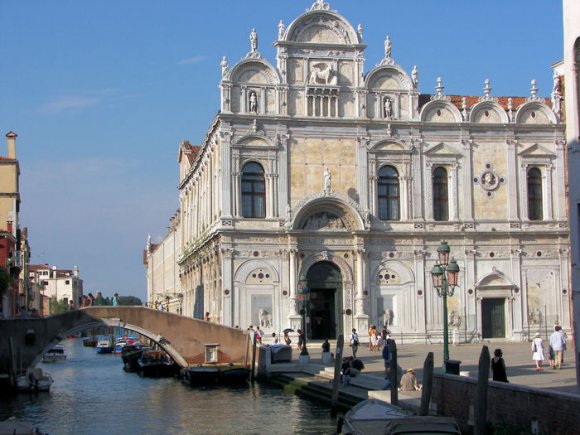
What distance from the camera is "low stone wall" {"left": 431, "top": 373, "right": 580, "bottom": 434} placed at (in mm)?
15656

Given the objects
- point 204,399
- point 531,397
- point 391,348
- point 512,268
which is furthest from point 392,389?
point 512,268

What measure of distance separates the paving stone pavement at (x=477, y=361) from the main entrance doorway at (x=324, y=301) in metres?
1.00

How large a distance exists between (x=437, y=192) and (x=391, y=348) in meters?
22.0

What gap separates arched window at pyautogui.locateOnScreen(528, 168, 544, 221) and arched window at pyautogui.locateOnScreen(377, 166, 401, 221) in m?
6.20

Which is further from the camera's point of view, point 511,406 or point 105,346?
point 105,346

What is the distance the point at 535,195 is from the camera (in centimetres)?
4566

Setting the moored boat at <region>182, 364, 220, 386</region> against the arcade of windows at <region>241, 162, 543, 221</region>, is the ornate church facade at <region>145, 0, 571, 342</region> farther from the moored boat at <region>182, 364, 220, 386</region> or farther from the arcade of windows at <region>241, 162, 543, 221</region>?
the moored boat at <region>182, 364, 220, 386</region>

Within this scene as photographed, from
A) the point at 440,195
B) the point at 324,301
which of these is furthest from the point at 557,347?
the point at 440,195

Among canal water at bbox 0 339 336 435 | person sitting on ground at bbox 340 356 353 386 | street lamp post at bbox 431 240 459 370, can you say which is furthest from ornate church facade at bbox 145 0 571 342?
street lamp post at bbox 431 240 459 370

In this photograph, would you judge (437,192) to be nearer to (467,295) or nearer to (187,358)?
(467,295)

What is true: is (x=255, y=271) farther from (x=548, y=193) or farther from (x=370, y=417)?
(x=370, y=417)

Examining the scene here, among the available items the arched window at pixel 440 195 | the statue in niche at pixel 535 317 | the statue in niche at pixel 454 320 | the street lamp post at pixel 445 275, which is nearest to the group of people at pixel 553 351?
the street lamp post at pixel 445 275

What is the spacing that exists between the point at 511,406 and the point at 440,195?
2815 centimetres

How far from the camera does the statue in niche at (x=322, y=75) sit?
4394 cm
